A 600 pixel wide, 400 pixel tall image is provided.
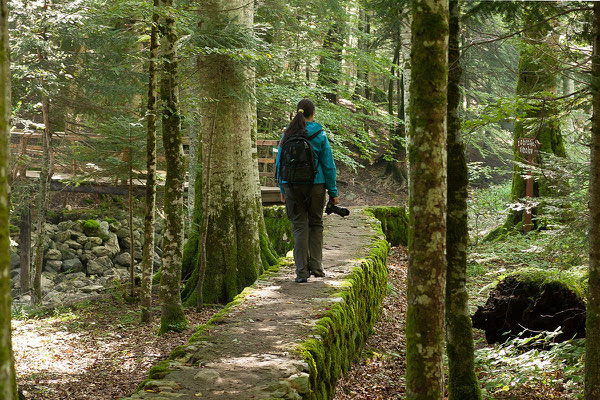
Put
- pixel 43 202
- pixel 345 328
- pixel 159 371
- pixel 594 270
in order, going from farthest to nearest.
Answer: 1. pixel 43 202
2. pixel 345 328
3. pixel 594 270
4. pixel 159 371

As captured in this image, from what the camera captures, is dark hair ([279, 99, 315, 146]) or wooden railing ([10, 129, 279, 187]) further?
wooden railing ([10, 129, 279, 187])

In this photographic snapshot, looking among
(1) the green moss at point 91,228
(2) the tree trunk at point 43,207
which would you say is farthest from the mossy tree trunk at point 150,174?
(1) the green moss at point 91,228

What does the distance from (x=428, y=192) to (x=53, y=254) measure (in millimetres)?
16669

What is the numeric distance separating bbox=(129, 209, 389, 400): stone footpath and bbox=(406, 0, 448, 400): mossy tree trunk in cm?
88

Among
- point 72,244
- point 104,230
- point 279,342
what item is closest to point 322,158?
point 279,342

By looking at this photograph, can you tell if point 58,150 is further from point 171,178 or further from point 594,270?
point 594,270

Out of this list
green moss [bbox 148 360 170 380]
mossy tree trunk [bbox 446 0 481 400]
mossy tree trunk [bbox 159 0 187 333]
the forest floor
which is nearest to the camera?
green moss [bbox 148 360 170 380]

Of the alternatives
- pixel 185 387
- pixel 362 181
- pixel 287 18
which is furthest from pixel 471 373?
pixel 362 181

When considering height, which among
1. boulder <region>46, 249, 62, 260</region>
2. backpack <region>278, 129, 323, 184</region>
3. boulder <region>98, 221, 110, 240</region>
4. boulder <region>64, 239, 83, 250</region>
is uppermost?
backpack <region>278, 129, 323, 184</region>

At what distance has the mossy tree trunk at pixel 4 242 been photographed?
205 centimetres

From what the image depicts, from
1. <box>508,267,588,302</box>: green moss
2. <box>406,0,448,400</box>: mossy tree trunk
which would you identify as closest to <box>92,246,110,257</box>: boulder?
<box>508,267,588,302</box>: green moss

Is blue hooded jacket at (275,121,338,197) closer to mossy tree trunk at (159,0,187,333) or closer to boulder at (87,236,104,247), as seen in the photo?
mossy tree trunk at (159,0,187,333)

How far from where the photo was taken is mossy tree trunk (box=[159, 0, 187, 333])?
723cm

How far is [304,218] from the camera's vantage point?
6684 millimetres
